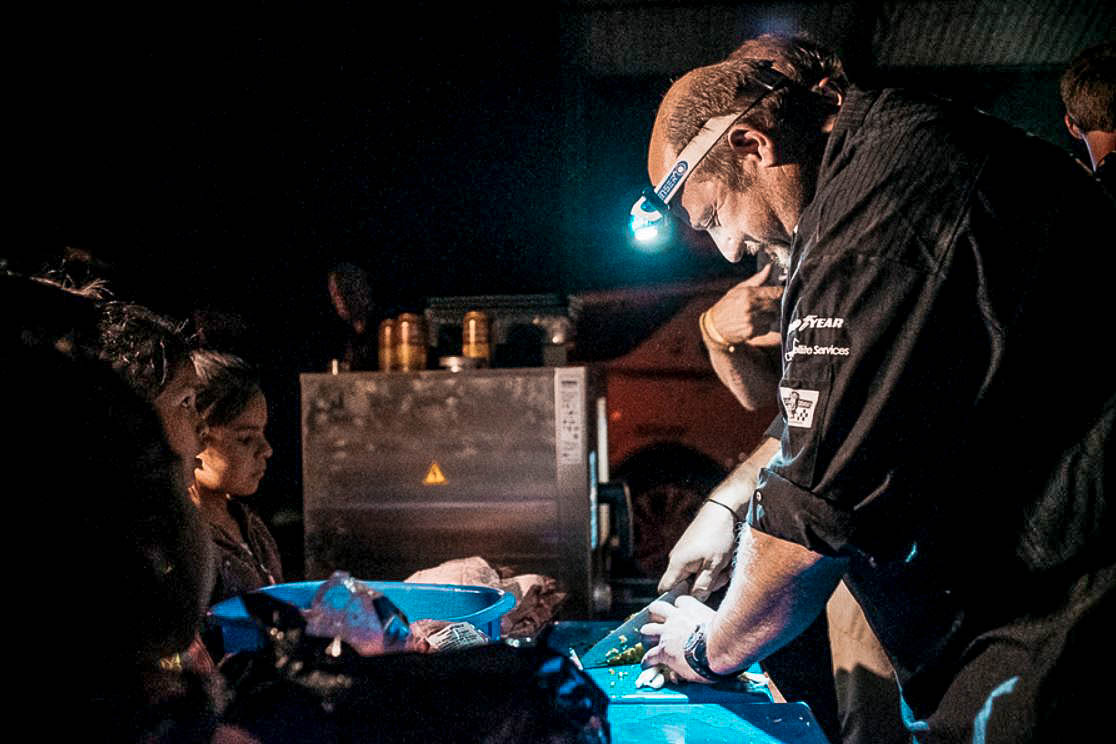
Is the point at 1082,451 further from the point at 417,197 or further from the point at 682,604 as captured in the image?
the point at 417,197

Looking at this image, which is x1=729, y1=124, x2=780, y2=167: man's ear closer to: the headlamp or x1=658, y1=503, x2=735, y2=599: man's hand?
the headlamp

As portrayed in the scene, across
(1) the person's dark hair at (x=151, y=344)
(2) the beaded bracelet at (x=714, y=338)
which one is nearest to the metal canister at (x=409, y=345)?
(2) the beaded bracelet at (x=714, y=338)

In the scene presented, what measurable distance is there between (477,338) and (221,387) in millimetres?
1061

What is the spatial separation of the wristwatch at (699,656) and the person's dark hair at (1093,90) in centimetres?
176

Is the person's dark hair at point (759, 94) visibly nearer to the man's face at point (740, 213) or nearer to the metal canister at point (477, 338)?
the man's face at point (740, 213)

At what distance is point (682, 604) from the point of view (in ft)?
5.17

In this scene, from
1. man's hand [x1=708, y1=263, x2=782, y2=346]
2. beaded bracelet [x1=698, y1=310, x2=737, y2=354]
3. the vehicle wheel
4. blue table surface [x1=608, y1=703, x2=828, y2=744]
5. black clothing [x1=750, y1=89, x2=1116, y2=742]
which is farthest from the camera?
the vehicle wheel

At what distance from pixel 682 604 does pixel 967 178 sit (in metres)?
1.01

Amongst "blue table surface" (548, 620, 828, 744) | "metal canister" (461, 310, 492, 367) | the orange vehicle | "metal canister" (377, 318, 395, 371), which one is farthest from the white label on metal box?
the orange vehicle

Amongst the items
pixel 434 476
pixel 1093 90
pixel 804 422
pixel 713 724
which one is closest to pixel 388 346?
pixel 434 476

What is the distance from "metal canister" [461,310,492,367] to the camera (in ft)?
9.88

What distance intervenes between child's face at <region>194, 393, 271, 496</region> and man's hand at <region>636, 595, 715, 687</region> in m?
1.36

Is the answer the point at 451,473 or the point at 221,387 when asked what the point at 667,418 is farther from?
the point at 221,387

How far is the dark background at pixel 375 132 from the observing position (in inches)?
111
